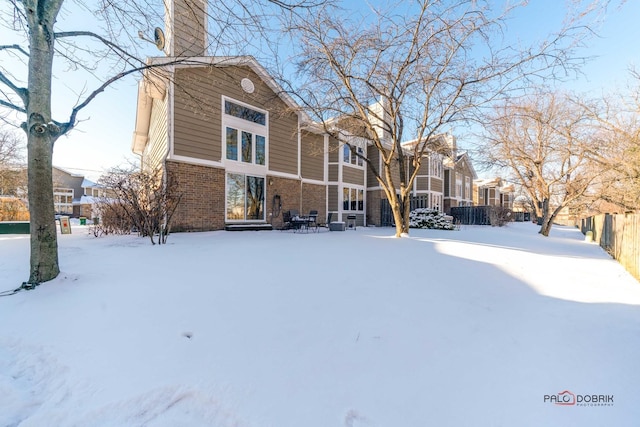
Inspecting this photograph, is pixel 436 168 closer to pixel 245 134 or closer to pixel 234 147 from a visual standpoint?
pixel 245 134

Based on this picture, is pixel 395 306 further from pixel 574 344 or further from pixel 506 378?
pixel 574 344

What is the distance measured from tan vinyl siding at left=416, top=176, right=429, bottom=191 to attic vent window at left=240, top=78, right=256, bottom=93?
15.4 meters

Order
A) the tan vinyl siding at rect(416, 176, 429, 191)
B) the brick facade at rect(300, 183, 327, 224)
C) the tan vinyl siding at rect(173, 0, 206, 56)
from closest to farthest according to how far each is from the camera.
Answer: the tan vinyl siding at rect(173, 0, 206, 56) → the brick facade at rect(300, 183, 327, 224) → the tan vinyl siding at rect(416, 176, 429, 191)

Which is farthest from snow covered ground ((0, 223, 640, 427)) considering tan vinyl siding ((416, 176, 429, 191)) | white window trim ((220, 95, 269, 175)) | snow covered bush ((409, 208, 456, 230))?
tan vinyl siding ((416, 176, 429, 191))

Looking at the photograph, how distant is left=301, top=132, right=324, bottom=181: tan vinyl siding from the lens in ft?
48.5

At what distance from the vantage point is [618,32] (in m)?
4.98

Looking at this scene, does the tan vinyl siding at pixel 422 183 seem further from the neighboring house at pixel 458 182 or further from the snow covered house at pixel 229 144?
the snow covered house at pixel 229 144

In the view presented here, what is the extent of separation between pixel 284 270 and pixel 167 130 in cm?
794

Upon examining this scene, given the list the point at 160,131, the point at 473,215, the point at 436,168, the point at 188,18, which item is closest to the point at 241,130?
the point at 160,131

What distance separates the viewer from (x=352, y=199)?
17.5 meters

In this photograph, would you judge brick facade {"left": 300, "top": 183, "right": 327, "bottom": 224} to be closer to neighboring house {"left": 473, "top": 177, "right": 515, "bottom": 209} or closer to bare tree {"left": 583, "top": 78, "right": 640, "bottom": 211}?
bare tree {"left": 583, "top": 78, "right": 640, "bottom": 211}

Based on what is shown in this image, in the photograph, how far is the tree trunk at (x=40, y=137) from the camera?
11.9ft

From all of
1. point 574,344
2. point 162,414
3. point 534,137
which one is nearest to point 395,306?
point 574,344

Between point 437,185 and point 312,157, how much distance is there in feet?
44.8
